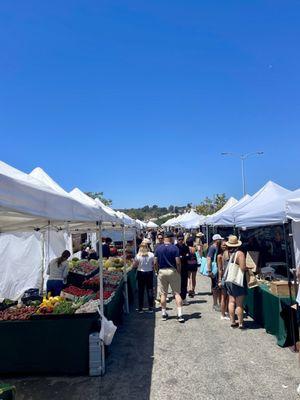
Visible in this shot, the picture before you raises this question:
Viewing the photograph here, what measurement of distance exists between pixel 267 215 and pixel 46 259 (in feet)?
24.6

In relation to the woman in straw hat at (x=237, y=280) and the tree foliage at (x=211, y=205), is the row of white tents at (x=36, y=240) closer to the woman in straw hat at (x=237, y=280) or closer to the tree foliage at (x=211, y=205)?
the woman in straw hat at (x=237, y=280)

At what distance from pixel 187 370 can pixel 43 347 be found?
2096mm

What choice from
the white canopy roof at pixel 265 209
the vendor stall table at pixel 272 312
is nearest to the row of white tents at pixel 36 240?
the white canopy roof at pixel 265 209

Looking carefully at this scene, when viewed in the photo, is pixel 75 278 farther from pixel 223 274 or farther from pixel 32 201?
pixel 32 201

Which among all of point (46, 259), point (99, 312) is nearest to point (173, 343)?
point (99, 312)

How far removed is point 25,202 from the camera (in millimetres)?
3410

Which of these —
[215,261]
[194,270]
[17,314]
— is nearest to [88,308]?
[17,314]

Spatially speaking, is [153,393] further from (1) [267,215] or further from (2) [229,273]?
(1) [267,215]

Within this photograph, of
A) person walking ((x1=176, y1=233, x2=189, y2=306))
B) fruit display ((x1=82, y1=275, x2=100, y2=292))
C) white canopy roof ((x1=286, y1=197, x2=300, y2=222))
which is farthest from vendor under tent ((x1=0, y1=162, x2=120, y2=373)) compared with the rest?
person walking ((x1=176, y1=233, x2=189, y2=306))

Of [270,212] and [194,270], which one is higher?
[270,212]

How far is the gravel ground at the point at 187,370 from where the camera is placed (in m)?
4.70

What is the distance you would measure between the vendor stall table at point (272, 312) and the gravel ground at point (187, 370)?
0.18 metres

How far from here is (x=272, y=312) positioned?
22.3 ft

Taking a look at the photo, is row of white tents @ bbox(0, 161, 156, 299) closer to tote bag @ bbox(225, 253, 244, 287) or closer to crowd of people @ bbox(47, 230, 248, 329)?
crowd of people @ bbox(47, 230, 248, 329)
